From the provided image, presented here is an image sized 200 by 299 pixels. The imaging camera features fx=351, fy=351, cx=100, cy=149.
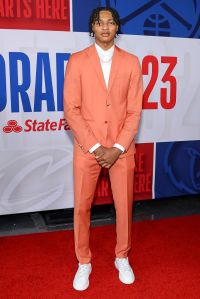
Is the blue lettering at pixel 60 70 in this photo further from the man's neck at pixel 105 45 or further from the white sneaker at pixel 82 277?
the white sneaker at pixel 82 277

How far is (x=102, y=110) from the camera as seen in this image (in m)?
1.83

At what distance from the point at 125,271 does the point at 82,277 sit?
0.25 m

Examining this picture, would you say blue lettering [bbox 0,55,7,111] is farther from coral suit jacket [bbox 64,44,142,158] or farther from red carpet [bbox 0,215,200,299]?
red carpet [bbox 0,215,200,299]

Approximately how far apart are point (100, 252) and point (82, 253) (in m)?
0.37

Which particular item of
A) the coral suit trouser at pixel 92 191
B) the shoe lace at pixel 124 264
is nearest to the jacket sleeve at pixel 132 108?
the coral suit trouser at pixel 92 191

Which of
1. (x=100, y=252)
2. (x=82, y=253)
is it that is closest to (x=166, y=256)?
(x=100, y=252)

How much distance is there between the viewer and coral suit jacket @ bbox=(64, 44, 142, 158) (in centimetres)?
180

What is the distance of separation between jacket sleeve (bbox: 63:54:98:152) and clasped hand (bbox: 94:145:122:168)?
0.05 metres

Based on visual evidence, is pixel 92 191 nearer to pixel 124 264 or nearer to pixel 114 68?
pixel 124 264

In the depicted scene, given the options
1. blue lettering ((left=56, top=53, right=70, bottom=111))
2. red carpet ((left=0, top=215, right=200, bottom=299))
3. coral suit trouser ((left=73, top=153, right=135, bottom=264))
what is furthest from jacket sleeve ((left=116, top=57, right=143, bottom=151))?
blue lettering ((left=56, top=53, right=70, bottom=111))

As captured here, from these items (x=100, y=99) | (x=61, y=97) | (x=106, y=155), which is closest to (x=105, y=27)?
(x=100, y=99)

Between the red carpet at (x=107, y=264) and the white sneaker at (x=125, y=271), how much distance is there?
0.03 m

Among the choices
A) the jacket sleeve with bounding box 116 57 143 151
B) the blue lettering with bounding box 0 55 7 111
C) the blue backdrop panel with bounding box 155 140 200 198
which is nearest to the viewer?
the jacket sleeve with bounding box 116 57 143 151

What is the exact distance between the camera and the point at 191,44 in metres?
2.90
